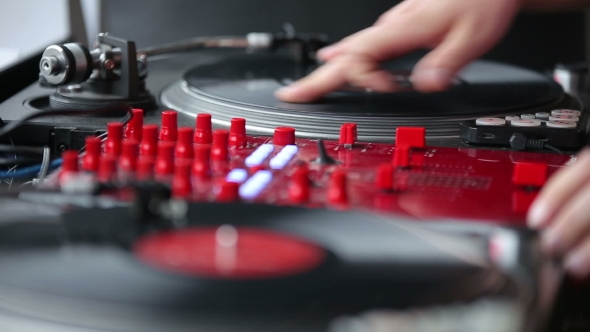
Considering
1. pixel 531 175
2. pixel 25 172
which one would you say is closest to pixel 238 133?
pixel 25 172

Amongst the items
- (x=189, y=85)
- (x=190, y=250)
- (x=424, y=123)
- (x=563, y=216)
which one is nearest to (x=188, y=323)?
(x=190, y=250)

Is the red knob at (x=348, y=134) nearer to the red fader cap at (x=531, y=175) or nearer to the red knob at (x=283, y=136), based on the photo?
the red knob at (x=283, y=136)

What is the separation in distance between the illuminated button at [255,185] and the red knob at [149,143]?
139 mm

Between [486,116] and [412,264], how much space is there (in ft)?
2.12

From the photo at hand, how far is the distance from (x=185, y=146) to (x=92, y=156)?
11 centimetres

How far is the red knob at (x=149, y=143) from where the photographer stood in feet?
3.20

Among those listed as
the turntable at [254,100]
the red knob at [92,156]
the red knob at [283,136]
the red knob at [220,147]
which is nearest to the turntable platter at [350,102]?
the turntable at [254,100]

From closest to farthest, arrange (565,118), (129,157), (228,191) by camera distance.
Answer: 1. (228,191)
2. (129,157)
3. (565,118)

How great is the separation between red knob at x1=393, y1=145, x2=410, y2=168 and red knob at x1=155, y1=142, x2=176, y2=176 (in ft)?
0.84

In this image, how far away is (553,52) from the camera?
214cm

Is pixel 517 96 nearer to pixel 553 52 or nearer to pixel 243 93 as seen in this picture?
pixel 243 93

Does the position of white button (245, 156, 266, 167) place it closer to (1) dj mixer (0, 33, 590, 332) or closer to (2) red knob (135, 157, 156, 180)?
(1) dj mixer (0, 33, 590, 332)

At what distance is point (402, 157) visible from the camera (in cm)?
97

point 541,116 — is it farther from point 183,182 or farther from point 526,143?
point 183,182
